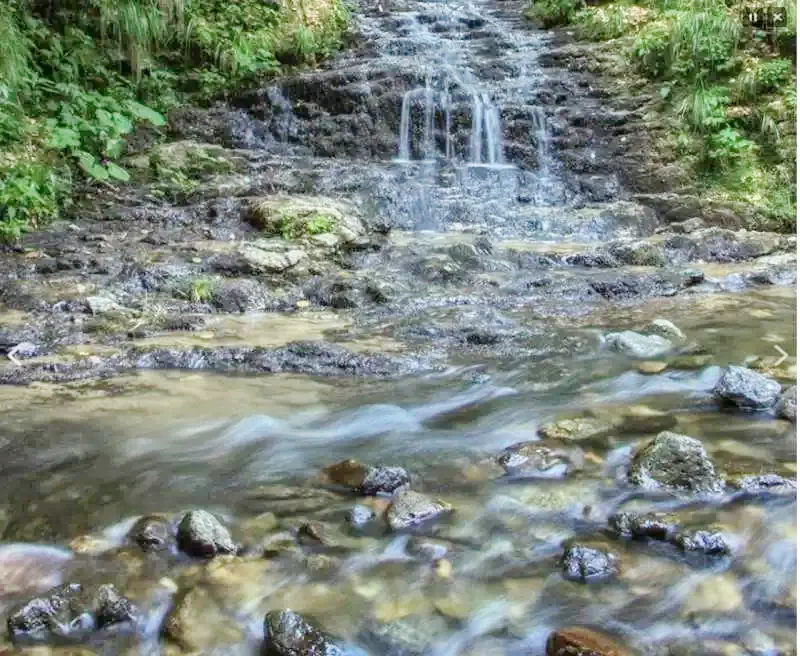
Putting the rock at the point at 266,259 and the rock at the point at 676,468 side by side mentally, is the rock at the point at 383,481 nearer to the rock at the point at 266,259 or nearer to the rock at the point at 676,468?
the rock at the point at 676,468

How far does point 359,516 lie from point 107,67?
868cm

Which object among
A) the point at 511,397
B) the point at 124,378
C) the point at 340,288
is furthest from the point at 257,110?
the point at 511,397

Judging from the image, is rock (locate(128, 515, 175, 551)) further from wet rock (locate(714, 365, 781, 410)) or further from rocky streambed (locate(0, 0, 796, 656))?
wet rock (locate(714, 365, 781, 410))

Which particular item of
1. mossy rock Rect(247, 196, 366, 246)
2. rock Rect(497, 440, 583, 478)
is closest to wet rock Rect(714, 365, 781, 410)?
rock Rect(497, 440, 583, 478)

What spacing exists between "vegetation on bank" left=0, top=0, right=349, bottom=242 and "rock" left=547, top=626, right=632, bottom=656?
5.82 meters

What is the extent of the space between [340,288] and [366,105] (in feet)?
17.7

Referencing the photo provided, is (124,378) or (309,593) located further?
(124,378)

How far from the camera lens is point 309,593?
6.73 ft

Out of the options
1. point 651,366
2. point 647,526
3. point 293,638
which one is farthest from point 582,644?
point 651,366

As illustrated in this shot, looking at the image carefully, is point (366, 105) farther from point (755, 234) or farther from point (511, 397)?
point (511, 397)

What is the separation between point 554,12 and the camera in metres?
12.8

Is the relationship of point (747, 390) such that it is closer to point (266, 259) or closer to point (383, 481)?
point (383, 481)

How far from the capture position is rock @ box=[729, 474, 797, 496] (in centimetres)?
247

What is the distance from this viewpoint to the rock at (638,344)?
4016mm
